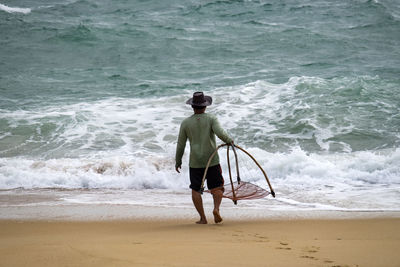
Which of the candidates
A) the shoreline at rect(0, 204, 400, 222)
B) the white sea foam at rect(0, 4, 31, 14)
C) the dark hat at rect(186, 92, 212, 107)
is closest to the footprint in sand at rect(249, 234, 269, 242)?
the shoreline at rect(0, 204, 400, 222)

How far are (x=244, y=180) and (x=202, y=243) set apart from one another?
5.03 meters

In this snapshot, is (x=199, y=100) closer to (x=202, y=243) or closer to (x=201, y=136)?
(x=201, y=136)

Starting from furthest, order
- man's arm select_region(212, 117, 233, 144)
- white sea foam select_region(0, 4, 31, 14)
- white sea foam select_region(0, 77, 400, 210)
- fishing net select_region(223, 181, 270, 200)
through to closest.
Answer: white sea foam select_region(0, 4, 31, 14), white sea foam select_region(0, 77, 400, 210), fishing net select_region(223, 181, 270, 200), man's arm select_region(212, 117, 233, 144)

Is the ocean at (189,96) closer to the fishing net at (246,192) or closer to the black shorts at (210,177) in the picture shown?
the fishing net at (246,192)

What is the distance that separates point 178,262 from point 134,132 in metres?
8.92

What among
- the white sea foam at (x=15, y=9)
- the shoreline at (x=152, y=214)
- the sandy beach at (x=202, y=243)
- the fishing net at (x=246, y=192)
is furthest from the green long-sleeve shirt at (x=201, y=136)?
the white sea foam at (x=15, y=9)

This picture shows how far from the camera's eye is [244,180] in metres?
8.93

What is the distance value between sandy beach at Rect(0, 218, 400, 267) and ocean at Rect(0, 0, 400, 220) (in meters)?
1.35

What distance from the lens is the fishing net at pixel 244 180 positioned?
5191 mm

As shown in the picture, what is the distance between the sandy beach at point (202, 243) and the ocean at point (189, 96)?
4.44ft

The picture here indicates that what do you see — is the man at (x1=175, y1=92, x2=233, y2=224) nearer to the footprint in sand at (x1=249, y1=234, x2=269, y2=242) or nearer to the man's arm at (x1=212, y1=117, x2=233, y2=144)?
the man's arm at (x1=212, y1=117, x2=233, y2=144)

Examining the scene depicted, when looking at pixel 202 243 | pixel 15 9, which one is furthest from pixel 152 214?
pixel 15 9

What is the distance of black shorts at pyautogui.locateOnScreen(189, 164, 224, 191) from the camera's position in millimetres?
5320

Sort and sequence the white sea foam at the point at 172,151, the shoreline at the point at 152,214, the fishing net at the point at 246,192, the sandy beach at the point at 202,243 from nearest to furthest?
the sandy beach at the point at 202,243
the fishing net at the point at 246,192
the shoreline at the point at 152,214
the white sea foam at the point at 172,151
